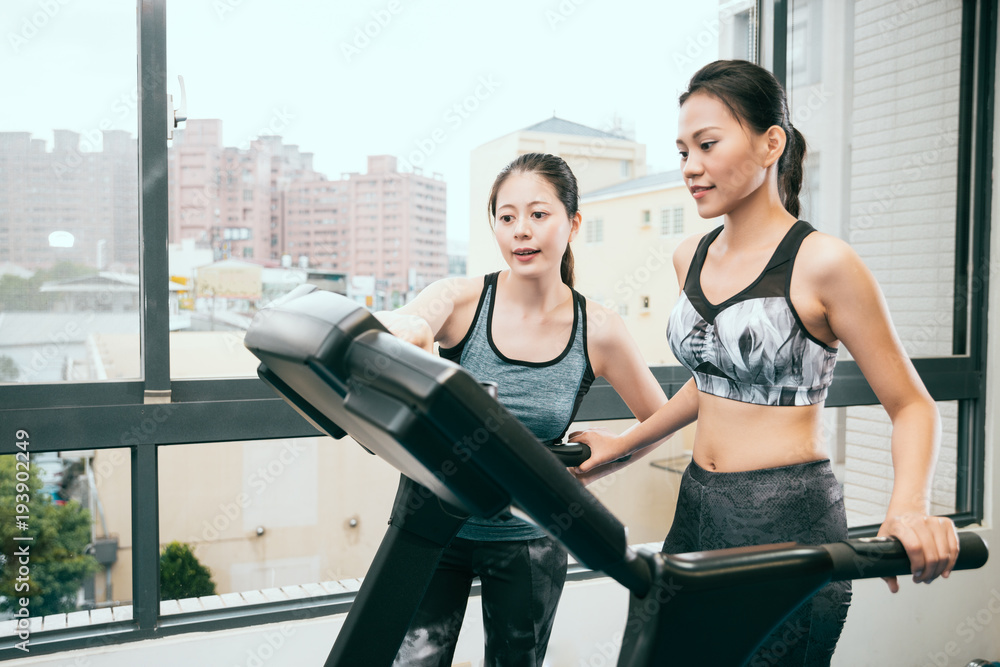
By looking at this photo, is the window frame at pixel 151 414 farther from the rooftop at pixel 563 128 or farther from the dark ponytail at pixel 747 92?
the dark ponytail at pixel 747 92

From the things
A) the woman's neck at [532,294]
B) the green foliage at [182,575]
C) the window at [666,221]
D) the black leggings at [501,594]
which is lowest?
the green foliage at [182,575]

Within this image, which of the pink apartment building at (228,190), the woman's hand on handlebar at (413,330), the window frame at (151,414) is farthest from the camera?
the pink apartment building at (228,190)

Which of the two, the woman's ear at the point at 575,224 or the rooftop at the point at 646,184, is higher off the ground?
the rooftop at the point at 646,184

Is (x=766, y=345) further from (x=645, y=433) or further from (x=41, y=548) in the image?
(x=41, y=548)

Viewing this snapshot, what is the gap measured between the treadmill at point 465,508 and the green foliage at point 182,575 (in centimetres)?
155

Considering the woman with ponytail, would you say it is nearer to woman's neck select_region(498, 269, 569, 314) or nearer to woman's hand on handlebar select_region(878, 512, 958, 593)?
woman's neck select_region(498, 269, 569, 314)

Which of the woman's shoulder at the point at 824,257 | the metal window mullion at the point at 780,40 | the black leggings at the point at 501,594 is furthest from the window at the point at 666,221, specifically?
the black leggings at the point at 501,594

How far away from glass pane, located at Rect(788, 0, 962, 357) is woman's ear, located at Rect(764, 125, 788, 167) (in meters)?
2.10

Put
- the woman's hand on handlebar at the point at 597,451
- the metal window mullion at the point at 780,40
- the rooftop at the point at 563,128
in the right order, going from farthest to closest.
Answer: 1. the metal window mullion at the point at 780,40
2. the rooftop at the point at 563,128
3. the woman's hand on handlebar at the point at 597,451

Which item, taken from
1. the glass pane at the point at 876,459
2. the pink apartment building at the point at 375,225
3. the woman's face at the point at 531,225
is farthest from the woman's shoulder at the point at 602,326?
the glass pane at the point at 876,459

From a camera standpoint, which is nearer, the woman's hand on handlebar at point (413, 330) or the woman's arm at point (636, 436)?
the woman's hand on handlebar at point (413, 330)

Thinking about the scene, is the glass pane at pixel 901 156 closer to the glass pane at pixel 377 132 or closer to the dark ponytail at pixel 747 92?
the glass pane at pixel 377 132

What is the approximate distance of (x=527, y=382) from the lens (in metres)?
1.33

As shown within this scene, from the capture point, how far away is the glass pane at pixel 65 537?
1924 millimetres
